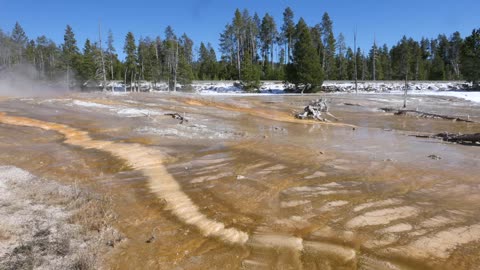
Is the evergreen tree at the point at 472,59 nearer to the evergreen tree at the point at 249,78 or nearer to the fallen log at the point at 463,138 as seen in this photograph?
the evergreen tree at the point at 249,78

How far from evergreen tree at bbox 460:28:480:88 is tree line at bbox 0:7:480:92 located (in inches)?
4.4

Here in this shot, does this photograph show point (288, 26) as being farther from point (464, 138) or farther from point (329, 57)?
point (464, 138)

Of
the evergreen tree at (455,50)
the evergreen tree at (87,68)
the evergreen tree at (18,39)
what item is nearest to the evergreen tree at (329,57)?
the evergreen tree at (455,50)

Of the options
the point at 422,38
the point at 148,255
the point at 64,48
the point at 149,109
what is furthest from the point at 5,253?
the point at 422,38

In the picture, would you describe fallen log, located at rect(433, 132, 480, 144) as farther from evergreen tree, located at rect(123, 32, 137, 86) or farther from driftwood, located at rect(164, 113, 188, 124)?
evergreen tree, located at rect(123, 32, 137, 86)

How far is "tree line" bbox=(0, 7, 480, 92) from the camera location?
50156mm

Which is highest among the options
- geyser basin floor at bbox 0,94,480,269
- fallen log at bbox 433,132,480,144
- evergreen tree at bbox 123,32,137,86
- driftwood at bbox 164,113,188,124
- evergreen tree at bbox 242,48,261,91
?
evergreen tree at bbox 123,32,137,86

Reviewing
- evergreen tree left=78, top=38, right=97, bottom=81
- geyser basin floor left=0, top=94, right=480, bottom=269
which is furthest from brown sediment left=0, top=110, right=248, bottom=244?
evergreen tree left=78, top=38, right=97, bottom=81

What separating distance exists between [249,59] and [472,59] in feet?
92.5

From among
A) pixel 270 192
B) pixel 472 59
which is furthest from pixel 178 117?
pixel 472 59

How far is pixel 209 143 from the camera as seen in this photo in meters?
12.2

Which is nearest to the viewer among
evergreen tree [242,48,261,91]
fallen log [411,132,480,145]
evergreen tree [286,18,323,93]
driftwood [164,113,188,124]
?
fallen log [411,132,480,145]

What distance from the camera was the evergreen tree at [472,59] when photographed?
48.2 meters

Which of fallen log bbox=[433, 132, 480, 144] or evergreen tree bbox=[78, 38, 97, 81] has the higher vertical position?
evergreen tree bbox=[78, 38, 97, 81]
